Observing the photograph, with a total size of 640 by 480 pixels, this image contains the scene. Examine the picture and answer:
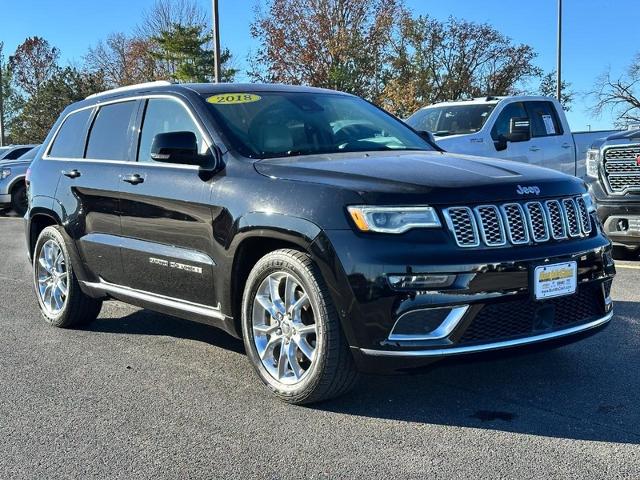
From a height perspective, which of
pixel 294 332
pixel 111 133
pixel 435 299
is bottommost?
pixel 294 332

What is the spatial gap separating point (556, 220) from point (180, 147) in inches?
A: 83.9

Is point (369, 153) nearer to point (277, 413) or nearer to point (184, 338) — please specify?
→ point (277, 413)

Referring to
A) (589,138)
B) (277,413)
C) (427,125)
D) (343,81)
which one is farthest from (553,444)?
(343,81)

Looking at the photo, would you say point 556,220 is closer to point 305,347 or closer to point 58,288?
point 305,347

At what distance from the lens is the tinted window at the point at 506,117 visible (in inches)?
441

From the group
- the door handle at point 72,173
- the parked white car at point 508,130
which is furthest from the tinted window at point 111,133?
the parked white car at point 508,130

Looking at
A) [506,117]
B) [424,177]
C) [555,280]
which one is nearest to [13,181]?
[506,117]

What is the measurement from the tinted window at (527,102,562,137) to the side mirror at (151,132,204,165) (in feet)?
28.9

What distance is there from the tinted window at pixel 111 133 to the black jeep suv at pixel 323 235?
0.6 inches

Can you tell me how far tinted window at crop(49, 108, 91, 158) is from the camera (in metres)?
5.68

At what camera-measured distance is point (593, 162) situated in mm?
8445

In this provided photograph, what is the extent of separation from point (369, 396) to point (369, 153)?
56.9 inches

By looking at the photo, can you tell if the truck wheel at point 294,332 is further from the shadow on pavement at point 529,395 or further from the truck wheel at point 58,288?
the truck wheel at point 58,288

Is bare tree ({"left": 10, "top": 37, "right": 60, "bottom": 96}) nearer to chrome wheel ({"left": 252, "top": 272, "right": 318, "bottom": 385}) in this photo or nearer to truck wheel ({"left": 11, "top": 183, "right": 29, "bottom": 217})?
truck wheel ({"left": 11, "top": 183, "right": 29, "bottom": 217})
